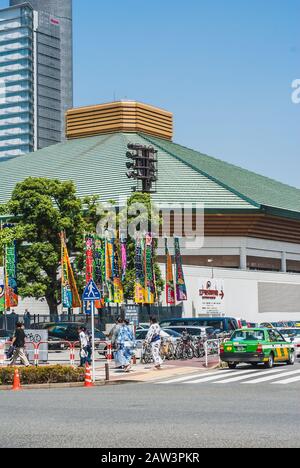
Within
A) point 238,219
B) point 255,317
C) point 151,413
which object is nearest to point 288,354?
point 151,413

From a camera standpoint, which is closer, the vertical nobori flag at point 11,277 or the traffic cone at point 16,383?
the traffic cone at point 16,383

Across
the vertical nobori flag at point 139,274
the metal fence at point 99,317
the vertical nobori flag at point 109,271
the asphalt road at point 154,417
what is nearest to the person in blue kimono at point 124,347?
the asphalt road at point 154,417

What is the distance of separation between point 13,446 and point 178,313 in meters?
61.1

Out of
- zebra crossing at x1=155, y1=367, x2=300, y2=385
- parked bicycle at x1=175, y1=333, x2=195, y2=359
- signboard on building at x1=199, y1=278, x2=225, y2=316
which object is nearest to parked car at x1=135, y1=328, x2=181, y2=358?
parked bicycle at x1=175, y1=333, x2=195, y2=359

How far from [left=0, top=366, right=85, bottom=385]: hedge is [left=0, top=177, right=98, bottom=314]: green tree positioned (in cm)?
3159

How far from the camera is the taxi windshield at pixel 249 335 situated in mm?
33969

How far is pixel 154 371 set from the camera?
3316 cm

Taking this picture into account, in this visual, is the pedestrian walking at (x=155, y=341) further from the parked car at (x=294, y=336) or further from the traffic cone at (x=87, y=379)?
the parked car at (x=294, y=336)

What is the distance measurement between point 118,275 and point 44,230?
6.42 m

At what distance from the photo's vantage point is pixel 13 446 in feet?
44.0

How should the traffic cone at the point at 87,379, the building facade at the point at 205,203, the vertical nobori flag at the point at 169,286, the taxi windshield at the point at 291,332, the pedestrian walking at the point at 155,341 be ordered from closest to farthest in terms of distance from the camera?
the traffic cone at the point at 87,379 → the pedestrian walking at the point at 155,341 → the taxi windshield at the point at 291,332 → the vertical nobori flag at the point at 169,286 → the building facade at the point at 205,203

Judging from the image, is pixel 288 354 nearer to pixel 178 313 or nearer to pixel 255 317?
pixel 178 313

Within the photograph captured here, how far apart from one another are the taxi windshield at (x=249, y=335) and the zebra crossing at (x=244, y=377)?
1.19m

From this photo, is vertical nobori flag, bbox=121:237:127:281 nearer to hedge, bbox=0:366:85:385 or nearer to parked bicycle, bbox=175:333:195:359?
parked bicycle, bbox=175:333:195:359
